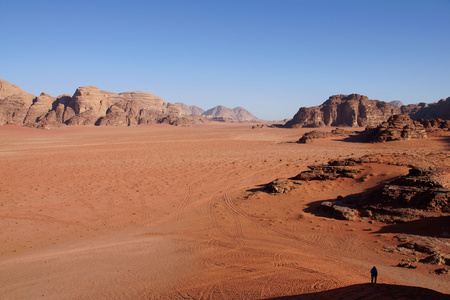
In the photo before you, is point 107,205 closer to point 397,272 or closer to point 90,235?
point 90,235

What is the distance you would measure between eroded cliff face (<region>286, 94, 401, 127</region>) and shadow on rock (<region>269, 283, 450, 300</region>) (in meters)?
68.4

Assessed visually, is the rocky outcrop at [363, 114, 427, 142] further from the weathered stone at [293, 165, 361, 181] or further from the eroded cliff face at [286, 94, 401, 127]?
the eroded cliff face at [286, 94, 401, 127]

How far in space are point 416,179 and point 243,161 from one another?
1424 cm

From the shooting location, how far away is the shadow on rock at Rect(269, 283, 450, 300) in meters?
4.12

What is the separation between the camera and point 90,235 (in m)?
9.41

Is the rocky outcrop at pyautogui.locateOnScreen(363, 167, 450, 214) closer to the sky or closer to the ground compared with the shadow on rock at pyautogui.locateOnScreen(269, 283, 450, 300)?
closer to the sky

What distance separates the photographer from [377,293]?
436 cm

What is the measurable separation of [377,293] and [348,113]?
7141 cm

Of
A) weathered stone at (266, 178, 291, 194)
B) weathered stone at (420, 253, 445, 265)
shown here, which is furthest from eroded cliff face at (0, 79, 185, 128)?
weathered stone at (420, 253, 445, 265)

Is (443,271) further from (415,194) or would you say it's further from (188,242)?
(188,242)

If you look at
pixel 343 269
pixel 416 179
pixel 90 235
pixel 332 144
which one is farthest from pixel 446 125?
pixel 90 235

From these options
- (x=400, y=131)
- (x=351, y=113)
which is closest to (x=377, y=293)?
(x=400, y=131)

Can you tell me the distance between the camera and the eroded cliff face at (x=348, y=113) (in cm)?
6881

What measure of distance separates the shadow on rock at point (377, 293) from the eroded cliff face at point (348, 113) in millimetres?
68385
